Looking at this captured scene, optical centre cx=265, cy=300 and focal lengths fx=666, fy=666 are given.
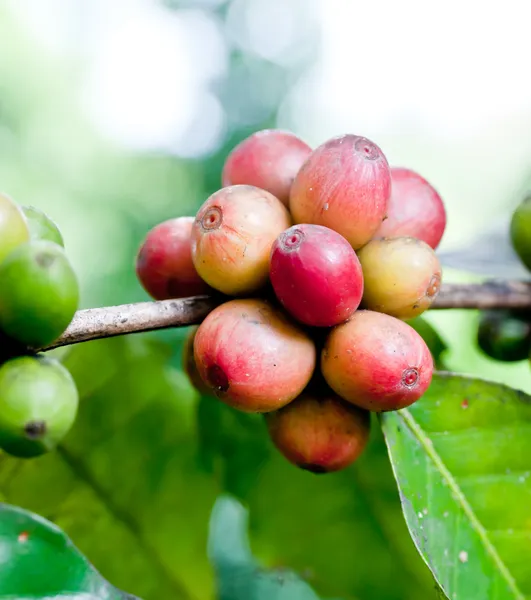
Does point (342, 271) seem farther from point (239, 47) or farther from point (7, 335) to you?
point (239, 47)

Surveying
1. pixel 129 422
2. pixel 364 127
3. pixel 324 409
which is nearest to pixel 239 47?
pixel 364 127

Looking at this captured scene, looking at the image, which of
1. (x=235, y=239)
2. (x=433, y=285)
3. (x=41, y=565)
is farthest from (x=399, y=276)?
(x=41, y=565)

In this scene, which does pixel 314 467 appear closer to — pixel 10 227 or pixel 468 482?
pixel 468 482

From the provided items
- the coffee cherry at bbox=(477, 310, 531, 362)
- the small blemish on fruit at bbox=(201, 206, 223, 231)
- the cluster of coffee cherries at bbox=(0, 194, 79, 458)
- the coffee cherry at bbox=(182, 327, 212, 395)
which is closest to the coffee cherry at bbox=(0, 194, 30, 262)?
the cluster of coffee cherries at bbox=(0, 194, 79, 458)

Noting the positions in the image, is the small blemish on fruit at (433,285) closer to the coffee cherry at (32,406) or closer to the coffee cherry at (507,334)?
the coffee cherry at (507,334)

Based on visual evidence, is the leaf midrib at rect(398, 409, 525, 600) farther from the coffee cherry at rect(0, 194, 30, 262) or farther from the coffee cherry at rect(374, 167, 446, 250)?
the coffee cherry at rect(0, 194, 30, 262)

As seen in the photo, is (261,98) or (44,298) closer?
(44,298)
